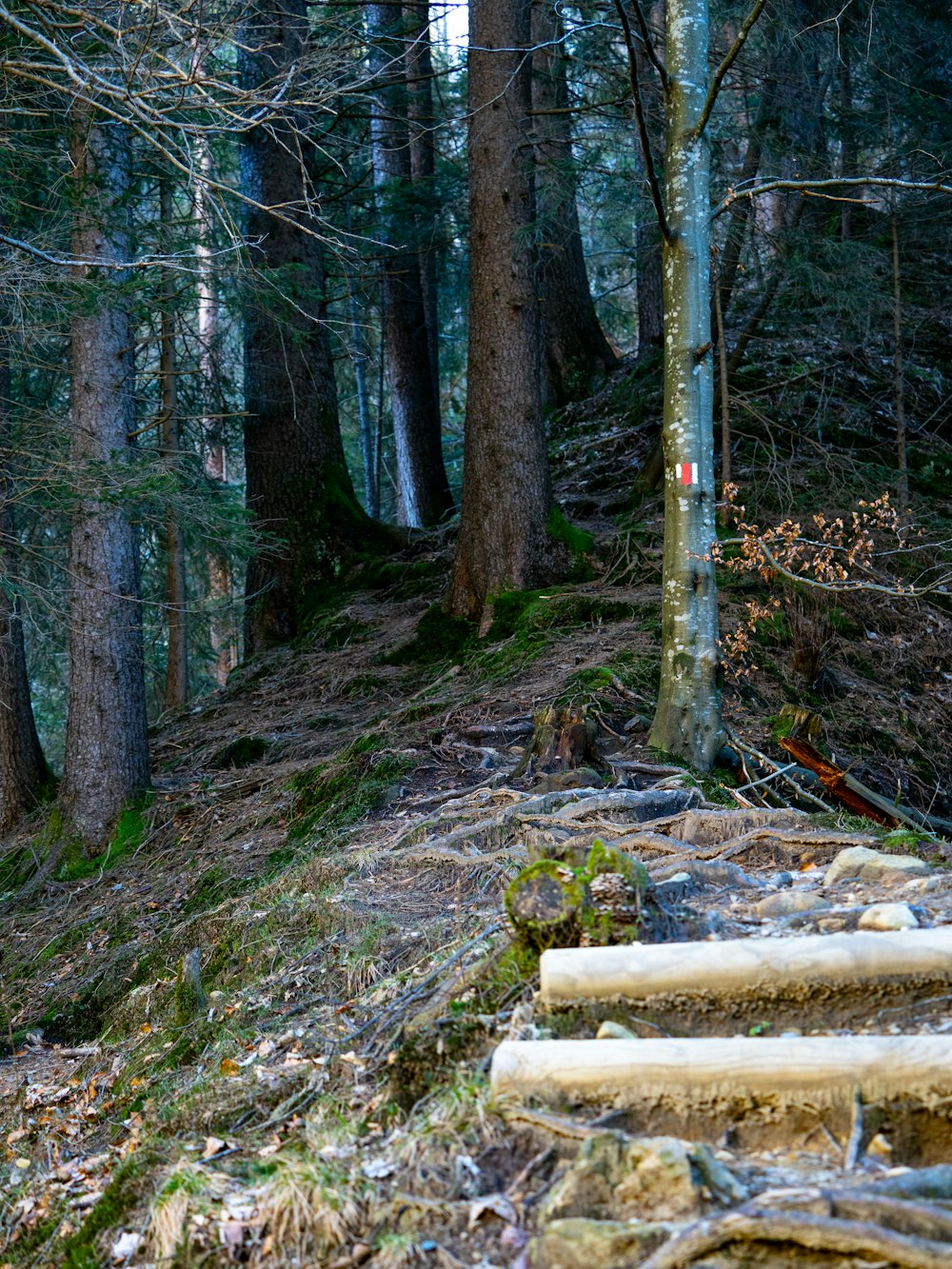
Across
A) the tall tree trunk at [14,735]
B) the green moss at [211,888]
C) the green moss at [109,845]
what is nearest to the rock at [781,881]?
the green moss at [211,888]

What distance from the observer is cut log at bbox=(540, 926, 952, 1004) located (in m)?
3.09

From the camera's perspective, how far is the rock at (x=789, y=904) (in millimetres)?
3795

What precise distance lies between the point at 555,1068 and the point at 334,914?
8.18 feet

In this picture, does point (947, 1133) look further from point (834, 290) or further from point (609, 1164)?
point (834, 290)

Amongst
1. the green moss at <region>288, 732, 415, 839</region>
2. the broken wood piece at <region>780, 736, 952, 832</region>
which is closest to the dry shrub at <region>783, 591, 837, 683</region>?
the broken wood piece at <region>780, 736, 952, 832</region>

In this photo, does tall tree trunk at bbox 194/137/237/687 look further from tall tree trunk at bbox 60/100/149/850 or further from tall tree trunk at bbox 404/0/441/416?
tall tree trunk at bbox 404/0/441/416

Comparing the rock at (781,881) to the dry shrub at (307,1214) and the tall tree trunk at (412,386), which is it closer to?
the dry shrub at (307,1214)

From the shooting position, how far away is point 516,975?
3.61 meters

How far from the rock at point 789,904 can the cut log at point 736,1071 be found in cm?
88

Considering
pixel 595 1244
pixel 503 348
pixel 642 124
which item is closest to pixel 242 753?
pixel 503 348

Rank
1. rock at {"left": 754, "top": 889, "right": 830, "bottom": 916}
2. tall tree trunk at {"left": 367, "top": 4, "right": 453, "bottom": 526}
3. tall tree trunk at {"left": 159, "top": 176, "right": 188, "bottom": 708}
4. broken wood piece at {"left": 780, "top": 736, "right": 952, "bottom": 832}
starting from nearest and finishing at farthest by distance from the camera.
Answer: rock at {"left": 754, "top": 889, "right": 830, "bottom": 916}
broken wood piece at {"left": 780, "top": 736, "right": 952, "bottom": 832}
tall tree trunk at {"left": 159, "top": 176, "right": 188, "bottom": 708}
tall tree trunk at {"left": 367, "top": 4, "right": 453, "bottom": 526}

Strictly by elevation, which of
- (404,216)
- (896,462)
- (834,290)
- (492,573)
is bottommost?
(492,573)

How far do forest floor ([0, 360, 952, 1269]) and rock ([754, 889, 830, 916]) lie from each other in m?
0.01

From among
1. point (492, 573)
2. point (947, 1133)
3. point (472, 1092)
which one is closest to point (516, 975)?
point (472, 1092)
